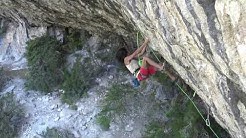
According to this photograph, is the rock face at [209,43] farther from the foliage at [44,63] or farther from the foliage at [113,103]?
the foliage at [44,63]

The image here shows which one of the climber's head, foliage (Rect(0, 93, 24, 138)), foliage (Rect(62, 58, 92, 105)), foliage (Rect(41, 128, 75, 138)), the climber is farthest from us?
the climber's head

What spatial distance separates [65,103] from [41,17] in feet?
6.40

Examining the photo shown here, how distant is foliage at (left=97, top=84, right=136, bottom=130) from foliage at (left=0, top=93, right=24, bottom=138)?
179 centimetres

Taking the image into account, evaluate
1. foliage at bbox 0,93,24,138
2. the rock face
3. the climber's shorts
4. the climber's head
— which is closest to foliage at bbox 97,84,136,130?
the climber's head

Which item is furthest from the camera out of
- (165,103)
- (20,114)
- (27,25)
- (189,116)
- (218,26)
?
(27,25)

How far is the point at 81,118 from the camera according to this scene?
7594mm

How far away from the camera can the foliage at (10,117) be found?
7.72m

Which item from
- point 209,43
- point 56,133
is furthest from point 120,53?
point 209,43

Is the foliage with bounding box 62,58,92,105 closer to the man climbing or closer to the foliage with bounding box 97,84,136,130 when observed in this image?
the foliage with bounding box 97,84,136,130

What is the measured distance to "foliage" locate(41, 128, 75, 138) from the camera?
7215mm

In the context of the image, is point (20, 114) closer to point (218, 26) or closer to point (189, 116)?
point (189, 116)

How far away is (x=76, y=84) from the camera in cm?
815

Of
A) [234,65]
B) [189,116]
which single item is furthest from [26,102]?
[234,65]

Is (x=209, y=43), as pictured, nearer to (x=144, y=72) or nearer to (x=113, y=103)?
(x=144, y=72)
